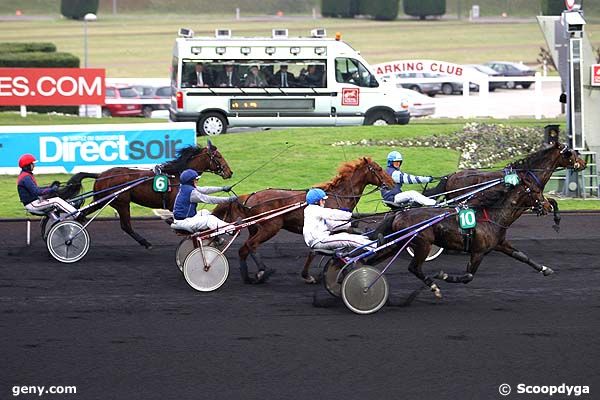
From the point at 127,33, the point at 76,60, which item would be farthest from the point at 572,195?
the point at 127,33

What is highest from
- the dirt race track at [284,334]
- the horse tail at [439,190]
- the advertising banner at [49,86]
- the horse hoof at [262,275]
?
the advertising banner at [49,86]

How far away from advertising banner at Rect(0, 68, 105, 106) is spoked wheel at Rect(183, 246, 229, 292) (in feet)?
61.6

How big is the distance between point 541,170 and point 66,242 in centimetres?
639

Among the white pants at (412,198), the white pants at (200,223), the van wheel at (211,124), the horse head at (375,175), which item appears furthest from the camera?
the van wheel at (211,124)

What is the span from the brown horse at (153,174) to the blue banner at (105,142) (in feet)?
20.0

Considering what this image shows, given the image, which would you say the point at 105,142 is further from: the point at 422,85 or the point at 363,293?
the point at 422,85

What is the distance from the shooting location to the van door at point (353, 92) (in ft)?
91.6

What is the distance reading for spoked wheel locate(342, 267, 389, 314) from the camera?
38.2 feet

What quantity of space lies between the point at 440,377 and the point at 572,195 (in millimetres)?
11953

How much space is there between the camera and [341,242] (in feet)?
39.7

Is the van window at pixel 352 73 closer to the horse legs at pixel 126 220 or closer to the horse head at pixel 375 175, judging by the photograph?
the horse legs at pixel 126 220

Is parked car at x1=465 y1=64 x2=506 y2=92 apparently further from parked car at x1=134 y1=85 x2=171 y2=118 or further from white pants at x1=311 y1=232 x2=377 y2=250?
white pants at x1=311 y1=232 x2=377 y2=250

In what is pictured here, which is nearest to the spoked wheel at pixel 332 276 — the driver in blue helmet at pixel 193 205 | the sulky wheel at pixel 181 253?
the driver in blue helmet at pixel 193 205

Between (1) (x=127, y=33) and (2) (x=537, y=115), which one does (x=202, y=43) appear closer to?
(2) (x=537, y=115)
